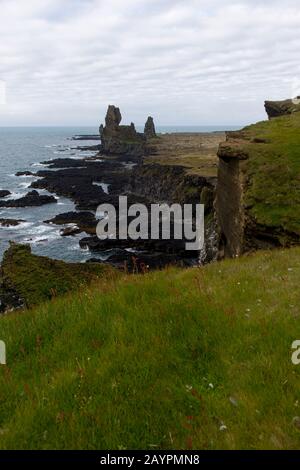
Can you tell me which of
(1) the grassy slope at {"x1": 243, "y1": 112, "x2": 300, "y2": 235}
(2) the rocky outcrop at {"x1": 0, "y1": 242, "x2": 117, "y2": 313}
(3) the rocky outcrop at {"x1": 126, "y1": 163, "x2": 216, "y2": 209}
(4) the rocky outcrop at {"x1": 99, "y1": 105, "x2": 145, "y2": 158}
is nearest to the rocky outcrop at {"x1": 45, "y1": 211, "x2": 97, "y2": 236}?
(3) the rocky outcrop at {"x1": 126, "y1": 163, "x2": 216, "y2": 209}

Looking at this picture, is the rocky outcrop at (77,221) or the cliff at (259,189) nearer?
the cliff at (259,189)

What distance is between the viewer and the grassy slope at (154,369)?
4.96 meters

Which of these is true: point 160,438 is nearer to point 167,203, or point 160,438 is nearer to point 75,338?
point 75,338

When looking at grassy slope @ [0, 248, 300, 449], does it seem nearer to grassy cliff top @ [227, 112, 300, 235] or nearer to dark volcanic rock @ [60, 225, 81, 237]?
grassy cliff top @ [227, 112, 300, 235]

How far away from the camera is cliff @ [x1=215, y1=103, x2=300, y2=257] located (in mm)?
17906

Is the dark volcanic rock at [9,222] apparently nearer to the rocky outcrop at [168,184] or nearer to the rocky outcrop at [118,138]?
the rocky outcrop at [168,184]

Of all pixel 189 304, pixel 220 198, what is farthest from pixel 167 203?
pixel 189 304

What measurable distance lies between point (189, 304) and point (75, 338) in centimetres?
211

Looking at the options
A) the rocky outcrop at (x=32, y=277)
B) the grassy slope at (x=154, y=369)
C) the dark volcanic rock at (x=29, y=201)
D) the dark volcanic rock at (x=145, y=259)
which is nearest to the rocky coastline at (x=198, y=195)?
the dark volcanic rock at (x=29, y=201)

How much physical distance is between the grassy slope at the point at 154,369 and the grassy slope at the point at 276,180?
912cm

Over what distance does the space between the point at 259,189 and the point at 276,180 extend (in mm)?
838

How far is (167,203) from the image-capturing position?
260ft

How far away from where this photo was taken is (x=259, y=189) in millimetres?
19562
